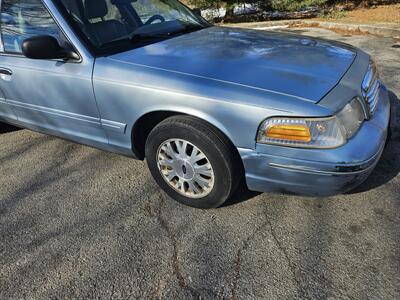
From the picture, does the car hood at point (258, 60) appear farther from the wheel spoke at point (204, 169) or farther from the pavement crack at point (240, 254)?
the pavement crack at point (240, 254)

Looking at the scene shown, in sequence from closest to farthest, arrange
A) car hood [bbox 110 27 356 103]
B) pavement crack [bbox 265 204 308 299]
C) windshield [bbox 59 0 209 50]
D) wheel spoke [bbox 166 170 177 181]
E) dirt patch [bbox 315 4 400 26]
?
pavement crack [bbox 265 204 308 299], car hood [bbox 110 27 356 103], wheel spoke [bbox 166 170 177 181], windshield [bbox 59 0 209 50], dirt patch [bbox 315 4 400 26]

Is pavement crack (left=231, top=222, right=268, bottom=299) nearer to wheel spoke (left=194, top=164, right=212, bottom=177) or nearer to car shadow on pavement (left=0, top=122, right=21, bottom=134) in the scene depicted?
wheel spoke (left=194, top=164, right=212, bottom=177)

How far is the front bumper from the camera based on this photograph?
2150mm

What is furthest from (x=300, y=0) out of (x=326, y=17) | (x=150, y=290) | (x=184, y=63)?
(x=150, y=290)

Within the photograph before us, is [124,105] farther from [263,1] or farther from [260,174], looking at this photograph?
[263,1]

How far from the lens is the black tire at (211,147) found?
2383 mm

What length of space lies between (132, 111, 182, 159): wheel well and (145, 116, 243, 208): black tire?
95 millimetres

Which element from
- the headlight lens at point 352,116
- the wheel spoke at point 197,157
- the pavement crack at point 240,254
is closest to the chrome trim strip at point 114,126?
the wheel spoke at point 197,157

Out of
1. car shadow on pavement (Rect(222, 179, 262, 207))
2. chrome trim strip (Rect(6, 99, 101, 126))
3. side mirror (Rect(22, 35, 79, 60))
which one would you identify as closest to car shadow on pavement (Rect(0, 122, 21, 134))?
chrome trim strip (Rect(6, 99, 101, 126))

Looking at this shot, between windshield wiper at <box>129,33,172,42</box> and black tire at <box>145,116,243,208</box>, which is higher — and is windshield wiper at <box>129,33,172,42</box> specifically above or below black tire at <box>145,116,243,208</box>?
above

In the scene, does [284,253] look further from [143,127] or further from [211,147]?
[143,127]

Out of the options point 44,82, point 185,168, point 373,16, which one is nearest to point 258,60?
point 185,168

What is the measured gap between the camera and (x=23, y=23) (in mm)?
3154

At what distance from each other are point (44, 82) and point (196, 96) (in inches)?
55.3
